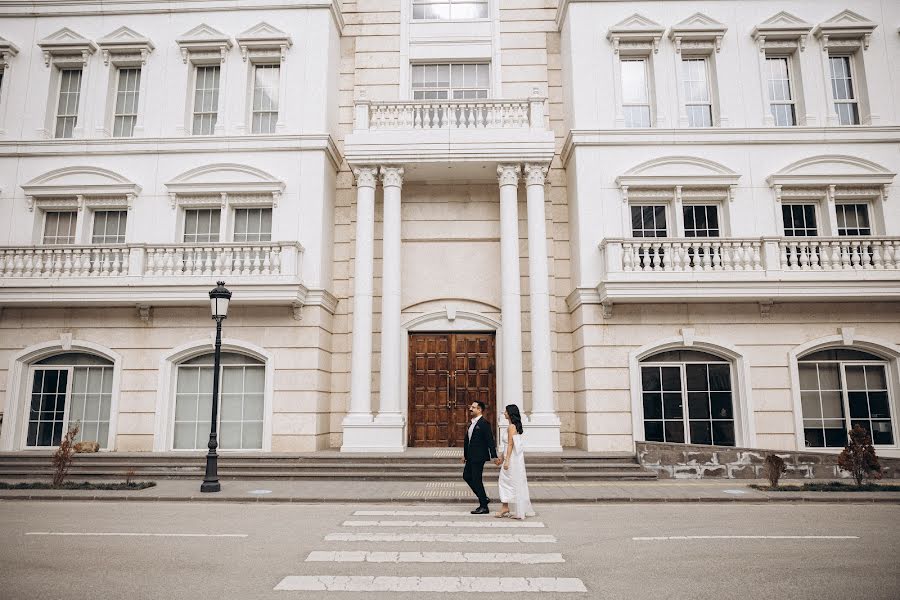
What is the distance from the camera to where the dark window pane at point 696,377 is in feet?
49.9

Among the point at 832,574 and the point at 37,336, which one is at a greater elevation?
the point at 37,336

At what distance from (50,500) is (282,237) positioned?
793 centimetres

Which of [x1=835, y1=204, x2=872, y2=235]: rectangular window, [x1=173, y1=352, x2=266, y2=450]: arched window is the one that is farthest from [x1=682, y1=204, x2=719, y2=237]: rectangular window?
[x1=173, y1=352, x2=266, y2=450]: arched window

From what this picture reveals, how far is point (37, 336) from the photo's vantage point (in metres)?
15.9

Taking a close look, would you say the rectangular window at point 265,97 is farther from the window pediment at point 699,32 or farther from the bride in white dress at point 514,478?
the bride in white dress at point 514,478

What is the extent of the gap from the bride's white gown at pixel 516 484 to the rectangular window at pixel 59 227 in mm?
14263

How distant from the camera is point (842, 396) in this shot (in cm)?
1506

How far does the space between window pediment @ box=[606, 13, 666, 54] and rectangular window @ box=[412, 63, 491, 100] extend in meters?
3.94

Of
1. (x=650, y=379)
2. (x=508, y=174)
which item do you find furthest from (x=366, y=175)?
(x=650, y=379)

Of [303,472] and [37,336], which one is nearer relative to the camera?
[303,472]

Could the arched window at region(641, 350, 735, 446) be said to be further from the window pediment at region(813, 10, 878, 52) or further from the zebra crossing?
the window pediment at region(813, 10, 878, 52)

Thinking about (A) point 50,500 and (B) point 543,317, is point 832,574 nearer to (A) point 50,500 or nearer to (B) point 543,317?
(B) point 543,317

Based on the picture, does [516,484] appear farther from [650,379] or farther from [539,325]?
[650,379]

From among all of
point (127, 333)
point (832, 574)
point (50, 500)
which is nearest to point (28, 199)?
point (127, 333)
